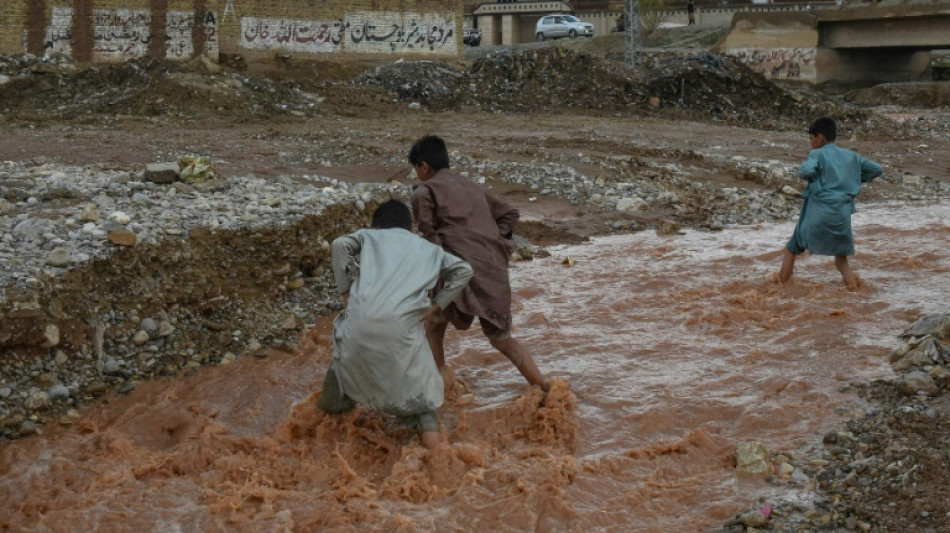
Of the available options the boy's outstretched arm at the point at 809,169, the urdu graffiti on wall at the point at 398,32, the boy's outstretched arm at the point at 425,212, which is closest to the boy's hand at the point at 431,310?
the boy's outstretched arm at the point at 425,212

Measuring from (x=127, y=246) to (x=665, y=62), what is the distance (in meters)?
18.3

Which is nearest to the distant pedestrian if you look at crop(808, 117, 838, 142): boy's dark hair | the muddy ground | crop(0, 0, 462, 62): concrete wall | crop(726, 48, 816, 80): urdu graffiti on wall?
crop(808, 117, 838, 142): boy's dark hair

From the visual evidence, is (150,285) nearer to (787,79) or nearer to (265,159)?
(265,159)

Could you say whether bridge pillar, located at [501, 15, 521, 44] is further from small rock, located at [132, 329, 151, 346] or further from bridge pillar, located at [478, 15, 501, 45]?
small rock, located at [132, 329, 151, 346]

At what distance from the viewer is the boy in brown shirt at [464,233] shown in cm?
534

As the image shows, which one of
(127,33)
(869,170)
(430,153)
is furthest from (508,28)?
(430,153)

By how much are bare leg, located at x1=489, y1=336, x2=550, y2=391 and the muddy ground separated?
189 centimetres

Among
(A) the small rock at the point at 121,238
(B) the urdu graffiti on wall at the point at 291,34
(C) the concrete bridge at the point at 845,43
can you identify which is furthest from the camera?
(C) the concrete bridge at the point at 845,43

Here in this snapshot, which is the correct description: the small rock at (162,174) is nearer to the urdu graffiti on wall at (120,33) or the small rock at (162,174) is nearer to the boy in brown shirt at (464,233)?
the boy in brown shirt at (464,233)

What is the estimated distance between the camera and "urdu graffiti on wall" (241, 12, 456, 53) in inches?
959

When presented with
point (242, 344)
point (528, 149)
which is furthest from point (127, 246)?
point (528, 149)

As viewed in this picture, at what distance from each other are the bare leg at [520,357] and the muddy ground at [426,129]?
1.89 m

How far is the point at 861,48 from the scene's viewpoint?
31.0m

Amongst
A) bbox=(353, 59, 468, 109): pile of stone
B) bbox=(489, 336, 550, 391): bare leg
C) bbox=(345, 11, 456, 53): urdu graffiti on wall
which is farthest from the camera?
bbox=(345, 11, 456, 53): urdu graffiti on wall
